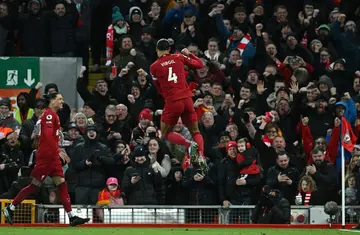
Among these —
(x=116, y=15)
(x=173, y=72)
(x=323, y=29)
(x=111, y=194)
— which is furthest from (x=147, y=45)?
(x=173, y=72)

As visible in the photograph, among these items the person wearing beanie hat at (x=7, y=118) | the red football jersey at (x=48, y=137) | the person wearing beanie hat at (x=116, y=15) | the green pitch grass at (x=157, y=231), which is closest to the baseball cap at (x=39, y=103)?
the person wearing beanie hat at (x=7, y=118)

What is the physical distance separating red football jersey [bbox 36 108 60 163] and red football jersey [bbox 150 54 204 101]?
183 cm

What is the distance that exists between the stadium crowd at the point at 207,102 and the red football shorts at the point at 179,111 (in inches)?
84.3

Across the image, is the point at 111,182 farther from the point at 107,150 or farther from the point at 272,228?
the point at 272,228

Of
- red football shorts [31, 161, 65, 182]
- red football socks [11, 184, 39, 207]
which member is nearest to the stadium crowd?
red football shorts [31, 161, 65, 182]

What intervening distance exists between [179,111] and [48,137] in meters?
2.16

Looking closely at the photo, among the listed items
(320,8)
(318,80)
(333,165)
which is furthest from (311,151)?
(320,8)

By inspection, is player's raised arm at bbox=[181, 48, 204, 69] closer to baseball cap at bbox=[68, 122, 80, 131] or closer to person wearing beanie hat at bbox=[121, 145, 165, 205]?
person wearing beanie hat at bbox=[121, 145, 165, 205]

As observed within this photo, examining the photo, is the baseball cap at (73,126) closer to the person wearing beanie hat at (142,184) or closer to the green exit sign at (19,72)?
the person wearing beanie hat at (142,184)

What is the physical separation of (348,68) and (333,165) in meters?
4.91

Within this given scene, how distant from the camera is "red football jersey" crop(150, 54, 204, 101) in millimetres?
21703

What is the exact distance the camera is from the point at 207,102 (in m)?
26.5

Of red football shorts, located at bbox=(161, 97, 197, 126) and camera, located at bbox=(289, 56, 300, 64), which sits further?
camera, located at bbox=(289, 56, 300, 64)

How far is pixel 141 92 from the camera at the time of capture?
89.3 ft
